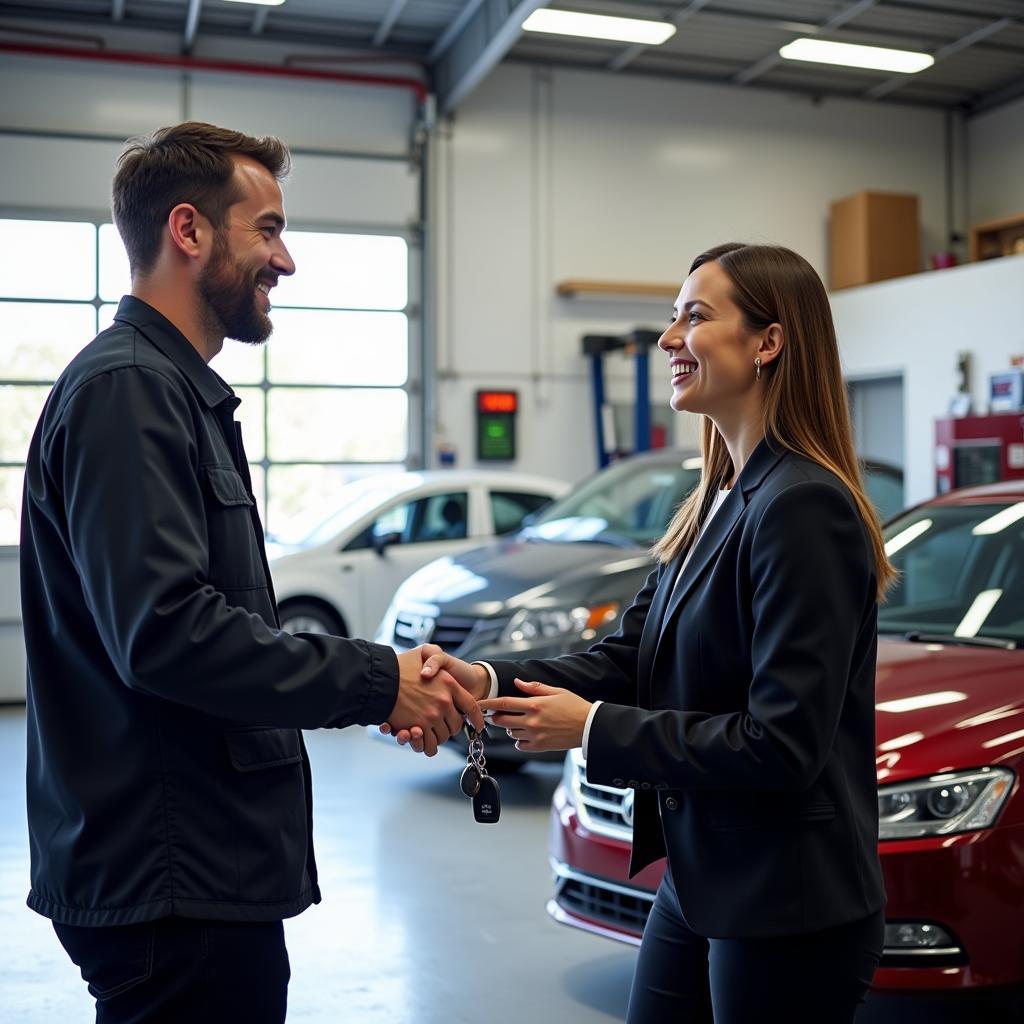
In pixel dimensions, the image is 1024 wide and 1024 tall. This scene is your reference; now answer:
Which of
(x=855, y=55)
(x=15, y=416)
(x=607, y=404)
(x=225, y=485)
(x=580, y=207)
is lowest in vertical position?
(x=225, y=485)

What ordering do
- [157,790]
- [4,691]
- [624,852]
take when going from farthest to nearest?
[4,691] < [624,852] < [157,790]

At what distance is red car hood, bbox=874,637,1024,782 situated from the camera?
2.89 metres

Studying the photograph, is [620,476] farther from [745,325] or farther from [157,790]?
[157,790]

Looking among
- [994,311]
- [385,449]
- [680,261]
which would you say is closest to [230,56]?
[385,449]

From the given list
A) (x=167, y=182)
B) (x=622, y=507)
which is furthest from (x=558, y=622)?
(x=167, y=182)

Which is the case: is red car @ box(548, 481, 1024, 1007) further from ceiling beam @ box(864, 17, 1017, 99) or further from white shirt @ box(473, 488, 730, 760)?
ceiling beam @ box(864, 17, 1017, 99)

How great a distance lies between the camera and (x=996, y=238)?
38.8 feet

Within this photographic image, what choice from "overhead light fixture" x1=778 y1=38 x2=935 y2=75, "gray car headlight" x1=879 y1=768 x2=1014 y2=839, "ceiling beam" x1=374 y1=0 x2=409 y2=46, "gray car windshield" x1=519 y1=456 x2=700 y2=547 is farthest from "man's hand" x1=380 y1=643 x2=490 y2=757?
"overhead light fixture" x1=778 y1=38 x2=935 y2=75

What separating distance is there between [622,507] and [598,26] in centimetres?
516

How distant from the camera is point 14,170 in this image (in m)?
9.66

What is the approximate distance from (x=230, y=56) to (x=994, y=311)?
6.38 m

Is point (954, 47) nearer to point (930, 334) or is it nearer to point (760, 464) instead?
point (930, 334)

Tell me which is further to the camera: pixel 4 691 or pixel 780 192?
pixel 780 192

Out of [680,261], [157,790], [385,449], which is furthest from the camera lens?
[680,261]
